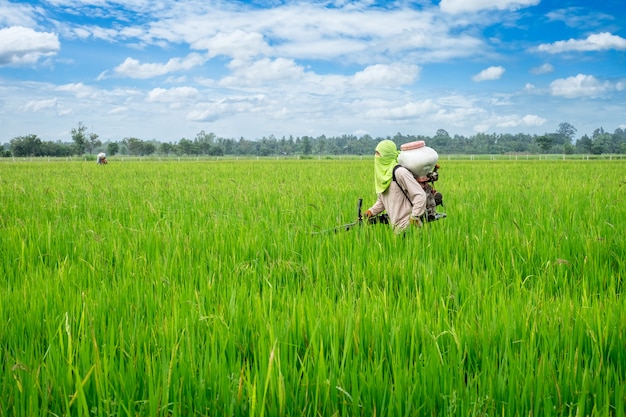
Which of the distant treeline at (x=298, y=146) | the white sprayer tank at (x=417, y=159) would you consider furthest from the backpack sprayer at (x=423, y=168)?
the distant treeline at (x=298, y=146)

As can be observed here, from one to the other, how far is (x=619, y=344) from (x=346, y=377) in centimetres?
121

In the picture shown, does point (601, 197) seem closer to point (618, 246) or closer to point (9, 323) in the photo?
point (618, 246)

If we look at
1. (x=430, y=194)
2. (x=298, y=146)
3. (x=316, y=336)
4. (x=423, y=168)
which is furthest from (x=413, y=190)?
(x=298, y=146)

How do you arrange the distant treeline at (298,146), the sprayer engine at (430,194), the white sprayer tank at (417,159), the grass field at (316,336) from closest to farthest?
the grass field at (316,336), the white sprayer tank at (417,159), the sprayer engine at (430,194), the distant treeline at (298,146)

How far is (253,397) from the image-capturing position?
1433 mm

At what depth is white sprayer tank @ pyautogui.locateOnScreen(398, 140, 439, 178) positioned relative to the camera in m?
4.61

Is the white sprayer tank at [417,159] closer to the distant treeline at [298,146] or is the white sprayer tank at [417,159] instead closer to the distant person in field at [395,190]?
the distant person in field at [395,190]

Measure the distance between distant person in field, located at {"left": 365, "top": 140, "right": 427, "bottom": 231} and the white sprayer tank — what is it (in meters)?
0.08

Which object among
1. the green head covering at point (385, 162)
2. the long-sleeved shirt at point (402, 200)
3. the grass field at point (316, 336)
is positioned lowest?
the grass field at point (316, 336)

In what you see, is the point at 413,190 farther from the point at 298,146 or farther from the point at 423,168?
the point at 298,146

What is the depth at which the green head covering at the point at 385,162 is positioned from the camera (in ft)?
15.9

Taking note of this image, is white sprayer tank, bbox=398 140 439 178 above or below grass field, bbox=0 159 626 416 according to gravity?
above

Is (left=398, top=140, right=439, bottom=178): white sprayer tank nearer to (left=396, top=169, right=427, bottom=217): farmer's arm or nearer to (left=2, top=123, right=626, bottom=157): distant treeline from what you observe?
(left=396, top=169, right=427, bottom=217): farmer's arm

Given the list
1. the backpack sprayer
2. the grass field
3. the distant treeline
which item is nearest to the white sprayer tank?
the backpack sprayer
